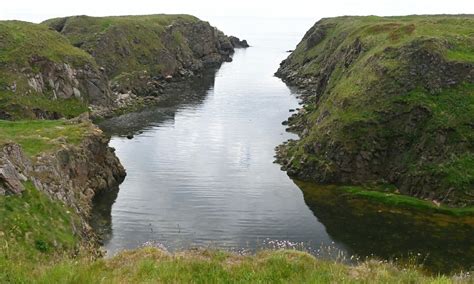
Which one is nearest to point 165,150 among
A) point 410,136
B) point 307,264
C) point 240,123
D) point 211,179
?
point 211,179

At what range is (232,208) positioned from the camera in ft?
192

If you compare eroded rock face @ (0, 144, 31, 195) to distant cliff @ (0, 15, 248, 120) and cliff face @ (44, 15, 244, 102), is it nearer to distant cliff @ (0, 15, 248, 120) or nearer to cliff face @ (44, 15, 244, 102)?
distant cliff @ (0, 15, 248, 120)

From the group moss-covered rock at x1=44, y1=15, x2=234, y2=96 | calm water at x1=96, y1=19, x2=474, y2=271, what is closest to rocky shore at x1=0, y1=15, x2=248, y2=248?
moss-covered rock at x1=44, y1=15, x2=234, y2=96

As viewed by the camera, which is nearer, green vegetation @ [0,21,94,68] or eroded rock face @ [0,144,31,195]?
eroded rock face @ [0,144,31,195]

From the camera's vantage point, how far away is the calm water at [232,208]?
49.4 m

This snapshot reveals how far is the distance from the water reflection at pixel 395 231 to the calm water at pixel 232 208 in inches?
4.3

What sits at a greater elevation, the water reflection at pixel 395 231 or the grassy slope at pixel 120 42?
the grassy slope at pixel 120 42

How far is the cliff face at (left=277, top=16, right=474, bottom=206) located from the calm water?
6272 millimetres

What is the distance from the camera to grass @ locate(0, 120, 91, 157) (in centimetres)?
5075

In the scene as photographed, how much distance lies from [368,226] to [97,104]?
7153cm

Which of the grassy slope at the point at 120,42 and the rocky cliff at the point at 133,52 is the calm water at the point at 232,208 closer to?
the rocky cliff at the point at 133,52

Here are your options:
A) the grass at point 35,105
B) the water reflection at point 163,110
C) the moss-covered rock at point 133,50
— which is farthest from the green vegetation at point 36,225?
the moss-covered rock at point 133,50

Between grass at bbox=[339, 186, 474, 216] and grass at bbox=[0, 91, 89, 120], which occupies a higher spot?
grass at bbox=[0, 91, 89, 120]

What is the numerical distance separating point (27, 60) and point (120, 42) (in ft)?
173
